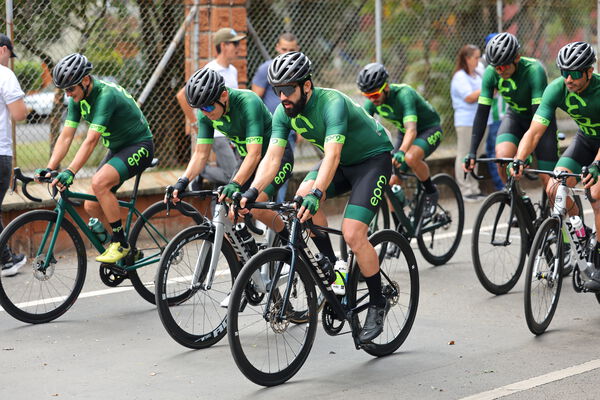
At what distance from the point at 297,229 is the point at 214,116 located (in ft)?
4.84

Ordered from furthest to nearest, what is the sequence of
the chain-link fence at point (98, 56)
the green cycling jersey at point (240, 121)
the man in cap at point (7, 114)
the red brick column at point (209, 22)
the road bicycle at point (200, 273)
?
the red brick column at point (209, 22)
the chain-link fence at point (98, 56)
the man in cap at point (7, 114)
the green cycling jersey at point (240, 121)
the road bicycle at point (200, 273)

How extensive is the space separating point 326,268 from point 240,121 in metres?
A: 1.55

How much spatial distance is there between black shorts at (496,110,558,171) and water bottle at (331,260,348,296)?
9.78 ft

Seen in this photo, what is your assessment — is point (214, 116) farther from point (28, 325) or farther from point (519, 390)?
point (519, 390)

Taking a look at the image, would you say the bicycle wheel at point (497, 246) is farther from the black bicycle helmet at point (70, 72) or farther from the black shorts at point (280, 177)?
the black bicycle helmet at point (70, 72)

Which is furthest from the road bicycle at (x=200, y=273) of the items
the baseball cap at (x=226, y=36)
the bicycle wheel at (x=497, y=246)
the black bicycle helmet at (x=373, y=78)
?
the baseball cap at (x=226, y=36)

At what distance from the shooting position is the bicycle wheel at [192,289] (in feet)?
21.5

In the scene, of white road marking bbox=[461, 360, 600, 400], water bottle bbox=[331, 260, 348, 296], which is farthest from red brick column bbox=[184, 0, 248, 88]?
white road marking bbox=[461, 360, 600, 400]

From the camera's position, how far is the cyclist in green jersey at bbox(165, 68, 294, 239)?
22.6ft

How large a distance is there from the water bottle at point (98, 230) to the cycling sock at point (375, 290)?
96.7 inches

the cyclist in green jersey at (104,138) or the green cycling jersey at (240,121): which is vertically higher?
the green cycling jersey at (240,121)

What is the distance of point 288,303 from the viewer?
6.01 meters

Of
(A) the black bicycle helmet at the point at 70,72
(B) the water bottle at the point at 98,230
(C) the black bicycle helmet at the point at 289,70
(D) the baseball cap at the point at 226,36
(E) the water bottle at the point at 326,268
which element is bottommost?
(B) the water bottle at the point at 98,230

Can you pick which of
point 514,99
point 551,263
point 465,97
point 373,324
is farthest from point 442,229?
point 465,97
